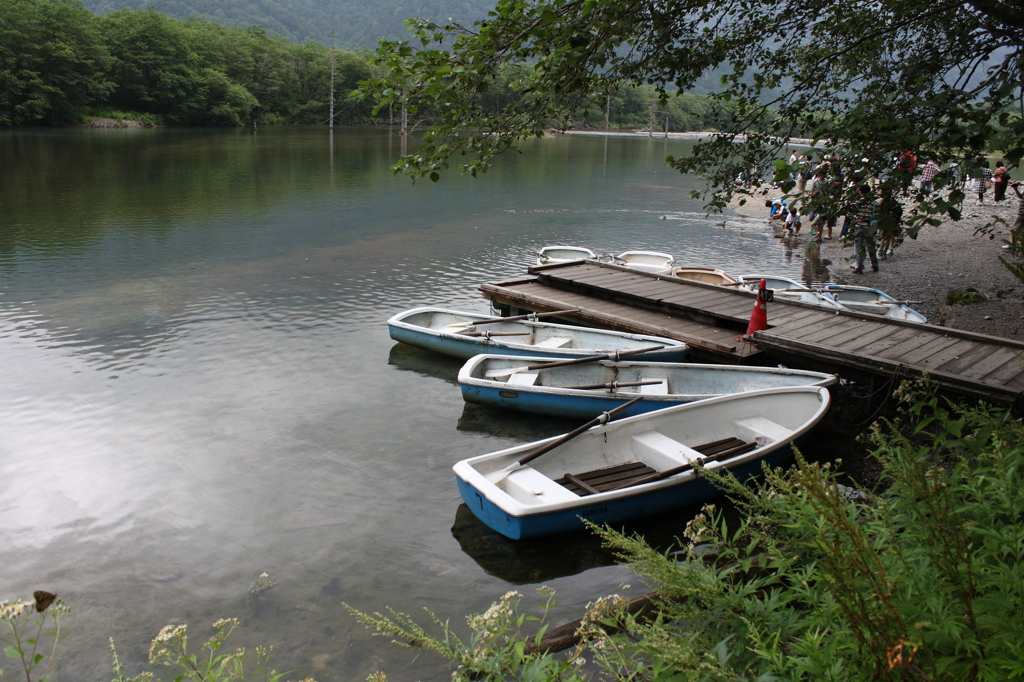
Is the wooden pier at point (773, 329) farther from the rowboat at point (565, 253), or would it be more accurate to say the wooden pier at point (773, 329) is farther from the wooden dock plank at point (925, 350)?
the rowboat at point (565, 253)

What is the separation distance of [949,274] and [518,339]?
47.0 ft

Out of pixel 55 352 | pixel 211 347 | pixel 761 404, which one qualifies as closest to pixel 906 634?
pixel 761 404

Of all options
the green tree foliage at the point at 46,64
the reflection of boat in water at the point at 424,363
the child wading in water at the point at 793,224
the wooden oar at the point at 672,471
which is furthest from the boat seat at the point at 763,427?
the green tree foliage at the point at 46,64

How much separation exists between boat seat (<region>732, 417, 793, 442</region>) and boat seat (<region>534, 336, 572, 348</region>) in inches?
174

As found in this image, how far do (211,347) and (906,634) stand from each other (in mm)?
14674

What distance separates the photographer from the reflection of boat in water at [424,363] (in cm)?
1373

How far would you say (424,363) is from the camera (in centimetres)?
1427

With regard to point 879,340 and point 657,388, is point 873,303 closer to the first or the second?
point 879,340

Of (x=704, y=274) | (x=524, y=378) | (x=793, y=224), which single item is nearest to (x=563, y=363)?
(x=524, y=378)

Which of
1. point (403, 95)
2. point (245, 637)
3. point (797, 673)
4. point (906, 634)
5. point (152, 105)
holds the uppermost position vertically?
point (152, 105)

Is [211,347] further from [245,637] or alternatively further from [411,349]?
[245,637]

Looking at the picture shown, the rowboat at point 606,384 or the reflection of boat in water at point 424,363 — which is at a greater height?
the rowboat at point 606,384

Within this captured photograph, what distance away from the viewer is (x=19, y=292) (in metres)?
18.2

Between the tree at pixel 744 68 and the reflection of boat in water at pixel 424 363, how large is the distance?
604 cm
